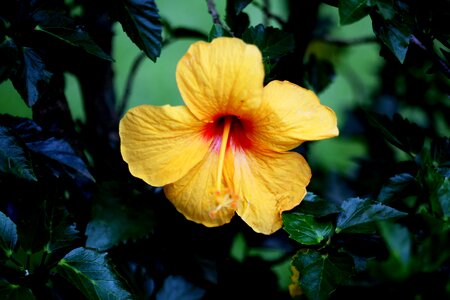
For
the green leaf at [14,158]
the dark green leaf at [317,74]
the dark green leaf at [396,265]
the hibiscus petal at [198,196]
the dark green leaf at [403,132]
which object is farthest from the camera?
the dark green leaf at [396,265]

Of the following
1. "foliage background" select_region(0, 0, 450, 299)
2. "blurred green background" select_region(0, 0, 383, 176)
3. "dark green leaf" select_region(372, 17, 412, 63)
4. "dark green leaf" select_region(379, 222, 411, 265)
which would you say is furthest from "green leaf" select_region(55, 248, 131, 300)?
"blurred green background" select_region(0, 0, 383, 176)

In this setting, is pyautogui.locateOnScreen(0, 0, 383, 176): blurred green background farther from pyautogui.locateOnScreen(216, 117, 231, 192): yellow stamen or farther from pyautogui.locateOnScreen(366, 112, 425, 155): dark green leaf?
pyautogui.locateOnScreen(216, 117, 231, 192): yellow stamen

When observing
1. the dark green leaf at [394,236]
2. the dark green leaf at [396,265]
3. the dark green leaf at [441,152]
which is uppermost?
the dark green leaf at [441,152]

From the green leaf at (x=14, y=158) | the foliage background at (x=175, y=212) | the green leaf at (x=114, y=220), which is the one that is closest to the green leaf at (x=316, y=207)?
the foliage background at (x=175, y=212)

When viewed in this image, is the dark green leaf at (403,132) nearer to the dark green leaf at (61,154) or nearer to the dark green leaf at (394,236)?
the dark green leaf at (394,236)

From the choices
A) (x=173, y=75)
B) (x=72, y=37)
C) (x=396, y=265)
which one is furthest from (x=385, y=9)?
(x=173, y=75)

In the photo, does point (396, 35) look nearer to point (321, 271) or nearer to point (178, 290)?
point (321, 271)

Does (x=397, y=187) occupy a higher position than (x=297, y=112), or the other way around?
(x=297, y=112)

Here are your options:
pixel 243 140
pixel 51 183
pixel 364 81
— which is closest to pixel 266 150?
pixel 243 140
